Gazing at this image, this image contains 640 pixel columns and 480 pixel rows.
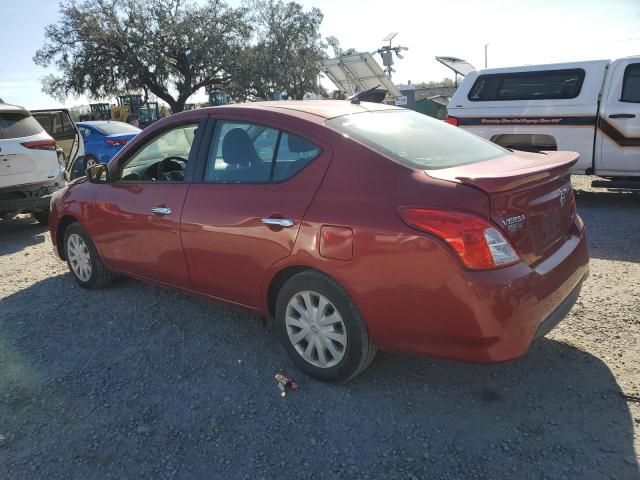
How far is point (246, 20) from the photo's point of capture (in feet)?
115

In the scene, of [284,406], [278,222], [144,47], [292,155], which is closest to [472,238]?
[278,222]

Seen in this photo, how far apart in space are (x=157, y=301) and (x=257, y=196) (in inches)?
72.9

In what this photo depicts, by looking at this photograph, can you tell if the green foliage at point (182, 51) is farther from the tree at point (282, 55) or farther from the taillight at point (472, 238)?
the taillight at point (472, 238)

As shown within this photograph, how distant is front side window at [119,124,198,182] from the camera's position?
12.7ft

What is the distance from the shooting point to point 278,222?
298 centimetres

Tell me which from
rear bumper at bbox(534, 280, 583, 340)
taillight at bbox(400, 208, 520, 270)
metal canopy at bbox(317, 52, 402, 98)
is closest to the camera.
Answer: taillight at bbox(400, 208, 520, 270)

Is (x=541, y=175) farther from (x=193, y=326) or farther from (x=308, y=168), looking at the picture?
(x=193, y=326)

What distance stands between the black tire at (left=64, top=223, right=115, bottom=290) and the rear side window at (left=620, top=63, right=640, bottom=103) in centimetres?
713

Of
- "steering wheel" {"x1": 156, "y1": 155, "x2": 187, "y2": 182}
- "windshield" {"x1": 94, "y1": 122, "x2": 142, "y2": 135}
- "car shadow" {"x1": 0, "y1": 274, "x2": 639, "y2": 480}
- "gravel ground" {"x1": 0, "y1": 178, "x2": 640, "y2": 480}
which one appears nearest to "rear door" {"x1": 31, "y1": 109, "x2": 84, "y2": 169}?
"windshield" {"x1": 94, "y1": 122, "x2": 142, "y2": 135}

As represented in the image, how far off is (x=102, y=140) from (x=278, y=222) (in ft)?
37.9

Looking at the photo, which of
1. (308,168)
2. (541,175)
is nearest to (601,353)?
(541,175)

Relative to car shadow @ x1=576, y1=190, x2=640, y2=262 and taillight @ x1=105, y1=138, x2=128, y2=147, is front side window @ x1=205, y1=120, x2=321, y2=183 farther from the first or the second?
taillight @ x1=105, y1=138, x2=128, y2=147

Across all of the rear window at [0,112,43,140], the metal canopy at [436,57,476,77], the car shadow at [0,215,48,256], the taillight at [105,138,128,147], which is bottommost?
the car shadow at [0,215,48,256]

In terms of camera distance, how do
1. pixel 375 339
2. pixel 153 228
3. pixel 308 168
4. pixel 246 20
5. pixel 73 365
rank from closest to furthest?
pixel 375 339 < pixel 308 168 < pixel 73 365 < pixel 153 228 < pixel 246 20
